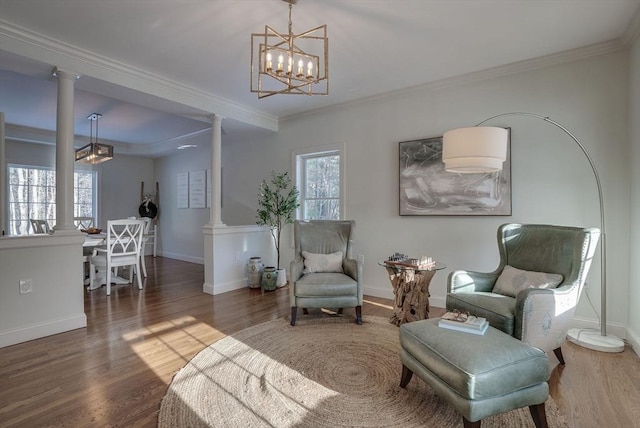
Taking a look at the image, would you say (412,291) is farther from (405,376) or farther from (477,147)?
(477,147)

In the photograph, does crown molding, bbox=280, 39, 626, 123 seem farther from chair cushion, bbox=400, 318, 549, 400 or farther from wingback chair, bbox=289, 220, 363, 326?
chair cushion, bbox=400, 318, 549, 400

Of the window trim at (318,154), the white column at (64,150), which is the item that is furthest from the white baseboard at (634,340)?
the white column at (64,150)

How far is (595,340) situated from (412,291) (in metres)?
1.51

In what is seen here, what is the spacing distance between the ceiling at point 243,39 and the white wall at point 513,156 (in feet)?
0.83

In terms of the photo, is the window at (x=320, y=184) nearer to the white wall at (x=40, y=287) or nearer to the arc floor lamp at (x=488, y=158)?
the arc floor lamp at (x=488, y=158)

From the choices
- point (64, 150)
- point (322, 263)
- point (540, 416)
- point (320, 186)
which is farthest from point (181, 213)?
point (540, 416)

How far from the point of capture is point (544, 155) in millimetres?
3178

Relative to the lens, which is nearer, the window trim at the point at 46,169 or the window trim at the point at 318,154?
the window trim at the point at 318,154

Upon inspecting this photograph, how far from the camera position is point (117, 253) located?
4.52m

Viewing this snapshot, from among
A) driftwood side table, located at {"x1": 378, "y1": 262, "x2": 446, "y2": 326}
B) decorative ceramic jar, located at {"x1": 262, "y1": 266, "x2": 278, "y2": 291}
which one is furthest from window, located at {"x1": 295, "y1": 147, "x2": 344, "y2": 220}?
driftwood side table, located at {"x1": 378, "y1": 262, "x2": 446, "y2": 326}

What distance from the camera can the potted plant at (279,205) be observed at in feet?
15.7

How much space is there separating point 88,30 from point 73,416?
115 inches

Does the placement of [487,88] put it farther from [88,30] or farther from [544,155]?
[88,30]

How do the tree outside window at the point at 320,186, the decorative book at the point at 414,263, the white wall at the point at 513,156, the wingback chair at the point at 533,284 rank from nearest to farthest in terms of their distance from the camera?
the wingback chair at the point at 533,284
the white wall at the point at 513,156
the decorative book at the point at 414,263
the tree outside window at the point at 320,186
